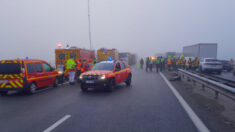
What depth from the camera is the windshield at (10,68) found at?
310 inches

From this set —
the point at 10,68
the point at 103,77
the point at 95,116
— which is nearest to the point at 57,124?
the point at 95,116

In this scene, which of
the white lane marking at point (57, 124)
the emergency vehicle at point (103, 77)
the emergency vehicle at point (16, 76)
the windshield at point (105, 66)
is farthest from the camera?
the windshield at point (105, 66)

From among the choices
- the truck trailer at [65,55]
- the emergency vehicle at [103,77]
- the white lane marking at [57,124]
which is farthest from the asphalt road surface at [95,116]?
the truck trailer at [65,55]

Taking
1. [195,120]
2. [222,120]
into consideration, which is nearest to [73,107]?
[195,120]

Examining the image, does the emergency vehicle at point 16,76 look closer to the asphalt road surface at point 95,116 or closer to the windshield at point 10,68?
the windshield at point 10,68

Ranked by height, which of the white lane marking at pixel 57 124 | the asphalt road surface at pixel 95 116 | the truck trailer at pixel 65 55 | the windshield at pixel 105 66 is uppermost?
the truck trailer at pixel 65 55

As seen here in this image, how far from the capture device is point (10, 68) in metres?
7.90

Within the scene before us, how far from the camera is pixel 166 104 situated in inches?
247

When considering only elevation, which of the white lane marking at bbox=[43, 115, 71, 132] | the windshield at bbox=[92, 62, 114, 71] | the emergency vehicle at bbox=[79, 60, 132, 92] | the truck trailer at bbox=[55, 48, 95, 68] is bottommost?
the white lane marking at bbox=[43, 115, 71, 132]

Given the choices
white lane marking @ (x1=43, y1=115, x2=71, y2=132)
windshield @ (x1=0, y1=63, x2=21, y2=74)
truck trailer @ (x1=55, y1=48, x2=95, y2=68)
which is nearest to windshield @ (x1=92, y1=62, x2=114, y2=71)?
windshield @ (x1=0, y1=63, x2=21, y2=74)

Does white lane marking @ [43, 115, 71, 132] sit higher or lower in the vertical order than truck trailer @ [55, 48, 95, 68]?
lower

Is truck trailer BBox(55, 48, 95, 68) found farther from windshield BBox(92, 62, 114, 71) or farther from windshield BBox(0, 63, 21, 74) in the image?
windshield BBox(0, 63, 21, 74)

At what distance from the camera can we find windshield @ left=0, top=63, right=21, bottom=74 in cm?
787

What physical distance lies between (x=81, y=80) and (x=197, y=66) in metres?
16.7
